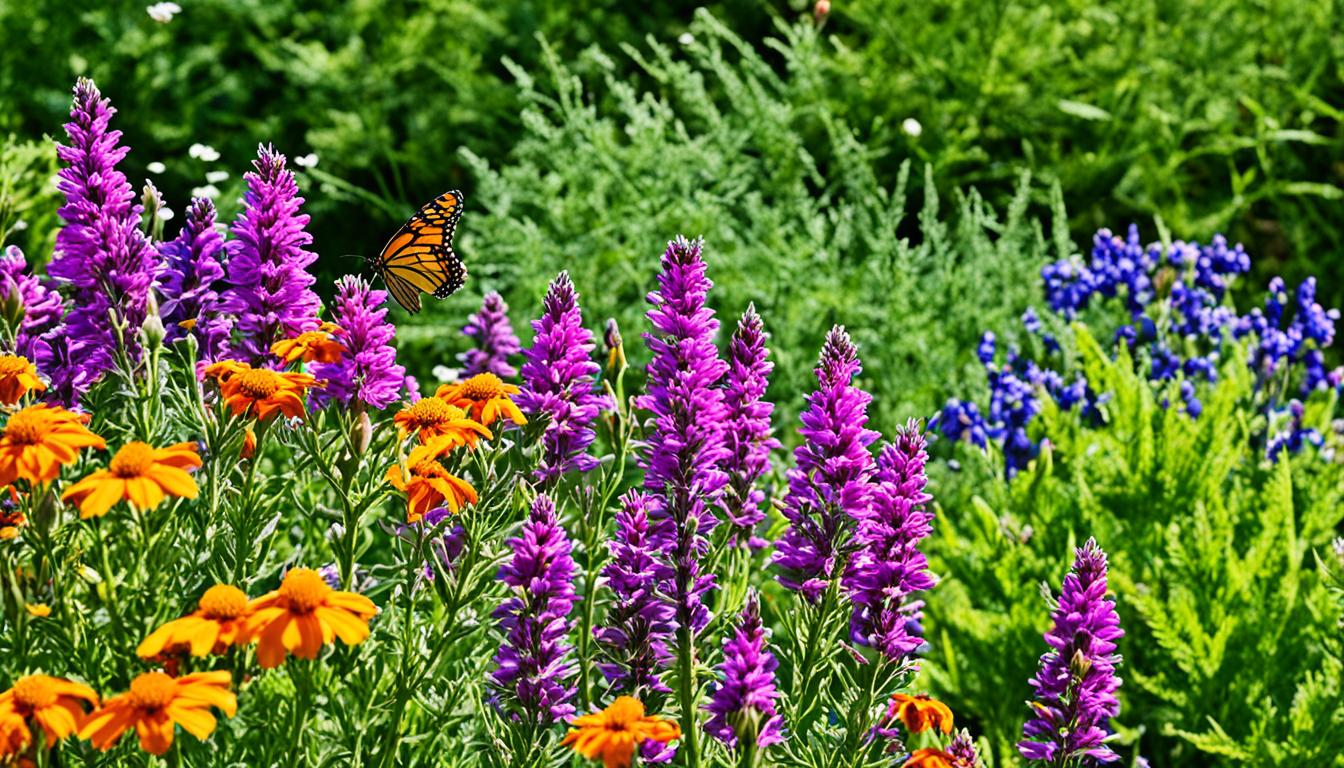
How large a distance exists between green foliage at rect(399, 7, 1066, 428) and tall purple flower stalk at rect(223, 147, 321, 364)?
8.15ft

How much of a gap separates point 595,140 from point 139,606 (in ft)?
10.7

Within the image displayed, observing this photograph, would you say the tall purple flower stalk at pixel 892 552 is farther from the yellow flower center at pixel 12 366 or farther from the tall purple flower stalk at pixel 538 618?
the yellow flower center at pixel 12 366

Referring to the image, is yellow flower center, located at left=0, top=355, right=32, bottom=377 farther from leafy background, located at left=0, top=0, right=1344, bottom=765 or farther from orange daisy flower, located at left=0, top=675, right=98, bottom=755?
leafy background, located at left=0, top=0, right=1344, bottom=765

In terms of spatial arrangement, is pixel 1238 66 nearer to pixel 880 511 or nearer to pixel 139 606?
pixel 880 511

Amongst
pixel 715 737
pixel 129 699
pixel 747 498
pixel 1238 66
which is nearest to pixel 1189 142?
pixel 1238 66

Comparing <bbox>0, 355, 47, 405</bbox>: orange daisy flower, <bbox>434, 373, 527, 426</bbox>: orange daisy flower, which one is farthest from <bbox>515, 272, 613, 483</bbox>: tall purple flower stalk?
<bbox>0, 355, 47, 405</bbox>: orange daisy flower

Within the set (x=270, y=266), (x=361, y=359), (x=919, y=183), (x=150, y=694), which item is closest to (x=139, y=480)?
(x=150, y=694)

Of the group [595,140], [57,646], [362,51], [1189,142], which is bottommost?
[57,646]

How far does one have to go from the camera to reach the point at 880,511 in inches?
88.0

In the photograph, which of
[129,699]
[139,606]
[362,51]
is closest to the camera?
[129,699]

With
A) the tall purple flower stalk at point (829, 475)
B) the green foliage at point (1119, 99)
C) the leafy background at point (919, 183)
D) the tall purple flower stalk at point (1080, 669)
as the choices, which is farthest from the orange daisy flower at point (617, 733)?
the green foliage at point (1119, 99)

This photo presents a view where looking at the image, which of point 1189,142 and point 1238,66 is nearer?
point 1238,66

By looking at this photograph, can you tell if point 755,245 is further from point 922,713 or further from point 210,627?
point 210,627

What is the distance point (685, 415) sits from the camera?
226 cm
